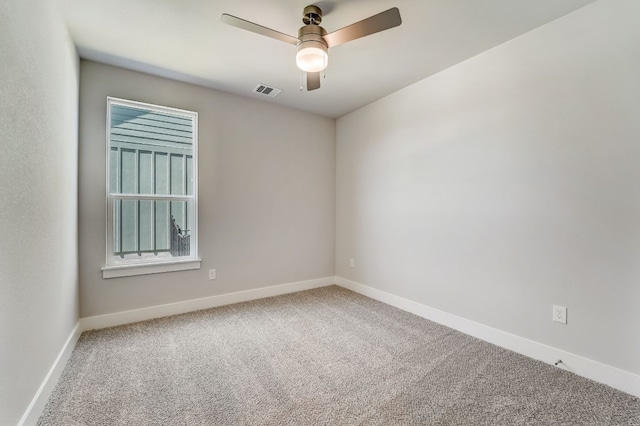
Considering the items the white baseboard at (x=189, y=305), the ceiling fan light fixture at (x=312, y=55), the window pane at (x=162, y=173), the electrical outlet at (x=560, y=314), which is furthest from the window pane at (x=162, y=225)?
the electrical outlet at (x=560, y=314)

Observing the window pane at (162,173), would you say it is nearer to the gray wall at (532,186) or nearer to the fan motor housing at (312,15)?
the fan motor housing at (312,15)

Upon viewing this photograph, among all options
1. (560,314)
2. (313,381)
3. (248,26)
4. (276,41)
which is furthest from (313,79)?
(560,314)

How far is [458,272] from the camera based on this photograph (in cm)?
277

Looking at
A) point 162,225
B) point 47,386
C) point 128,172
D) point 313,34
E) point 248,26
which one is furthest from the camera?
point 162,225

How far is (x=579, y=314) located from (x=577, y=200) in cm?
81

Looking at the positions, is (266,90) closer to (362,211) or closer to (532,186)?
(362,211)

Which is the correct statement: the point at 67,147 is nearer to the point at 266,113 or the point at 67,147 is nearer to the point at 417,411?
the point at 266,113

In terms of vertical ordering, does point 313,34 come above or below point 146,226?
above

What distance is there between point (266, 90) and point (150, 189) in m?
1.72

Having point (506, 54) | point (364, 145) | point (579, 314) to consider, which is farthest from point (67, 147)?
point (579, 314)

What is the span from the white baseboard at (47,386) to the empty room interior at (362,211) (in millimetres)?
25

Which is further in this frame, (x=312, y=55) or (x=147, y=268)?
(x=147, y=268)

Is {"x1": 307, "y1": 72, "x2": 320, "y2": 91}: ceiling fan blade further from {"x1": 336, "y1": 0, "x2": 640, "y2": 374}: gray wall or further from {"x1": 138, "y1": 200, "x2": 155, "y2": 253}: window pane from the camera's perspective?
{"x1": 138, "y1": 200, "x2": 155, "y2": 253}: window pane

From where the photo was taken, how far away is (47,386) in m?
1.70
